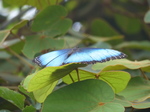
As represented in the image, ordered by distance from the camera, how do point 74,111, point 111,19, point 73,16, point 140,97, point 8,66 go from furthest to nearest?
1. point 111,19
2. point 73,16
3. point 8,66
4. point 140,97
5. point 74,111

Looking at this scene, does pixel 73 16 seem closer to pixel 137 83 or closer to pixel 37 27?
pixel 37 27

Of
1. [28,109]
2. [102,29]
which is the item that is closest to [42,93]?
[28,109]

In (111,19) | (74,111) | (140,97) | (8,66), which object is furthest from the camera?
(111,19)

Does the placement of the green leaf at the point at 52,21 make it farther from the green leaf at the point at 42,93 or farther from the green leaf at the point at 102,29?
the green leaf at the point at 102,29

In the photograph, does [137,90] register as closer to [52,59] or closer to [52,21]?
[52,59]

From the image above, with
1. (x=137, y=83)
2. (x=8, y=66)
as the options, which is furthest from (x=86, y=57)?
(x=8, y=66)
